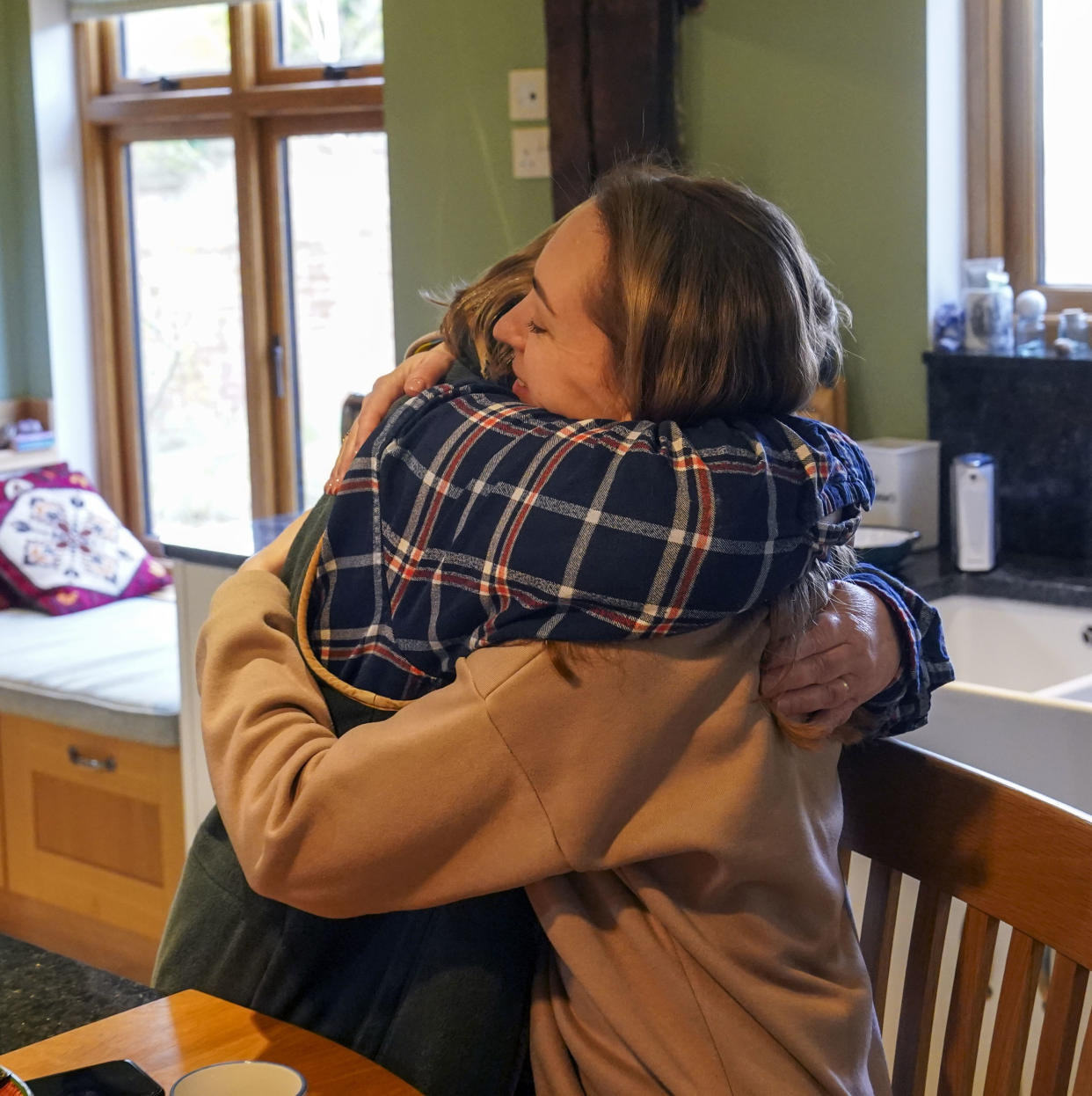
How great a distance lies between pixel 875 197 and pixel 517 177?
2.77 ft

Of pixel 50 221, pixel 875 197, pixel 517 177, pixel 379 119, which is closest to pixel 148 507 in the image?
pixel 50 221

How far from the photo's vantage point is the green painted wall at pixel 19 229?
13.3 ft

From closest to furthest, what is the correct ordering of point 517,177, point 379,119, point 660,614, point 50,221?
point 660,614 < point 517,177 < point 379,119 < point 50,221

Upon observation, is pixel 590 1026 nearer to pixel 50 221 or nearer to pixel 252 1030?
pixel 252 1030

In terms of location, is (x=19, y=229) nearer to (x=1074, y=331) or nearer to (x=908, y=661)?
(x=1074, y=331)

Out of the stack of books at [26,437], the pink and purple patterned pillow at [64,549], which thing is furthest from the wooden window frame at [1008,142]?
the stack of books at [26,437]

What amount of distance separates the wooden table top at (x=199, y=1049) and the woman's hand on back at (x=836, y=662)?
0.32 m

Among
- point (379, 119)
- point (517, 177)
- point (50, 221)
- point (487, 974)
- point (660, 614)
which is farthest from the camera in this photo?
point (50, 221)

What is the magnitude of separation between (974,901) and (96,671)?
247cm

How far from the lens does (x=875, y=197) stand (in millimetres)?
2570

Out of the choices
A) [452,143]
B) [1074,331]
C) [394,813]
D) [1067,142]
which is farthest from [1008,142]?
[394,813]

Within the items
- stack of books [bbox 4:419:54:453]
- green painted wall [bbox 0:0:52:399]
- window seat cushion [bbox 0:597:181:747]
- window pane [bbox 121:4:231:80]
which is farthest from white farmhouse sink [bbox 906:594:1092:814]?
green painted wall [bbox 0:0:52:399]

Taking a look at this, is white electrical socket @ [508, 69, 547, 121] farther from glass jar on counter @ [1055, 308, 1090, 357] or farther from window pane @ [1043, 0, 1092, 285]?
glass jar on counter @ [1055, 308, 1090, 357]

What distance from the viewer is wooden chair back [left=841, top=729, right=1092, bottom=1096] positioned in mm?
854
